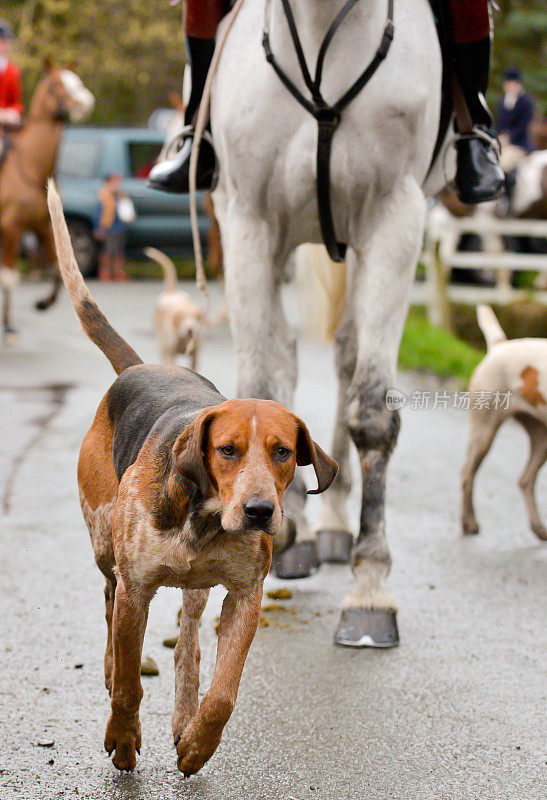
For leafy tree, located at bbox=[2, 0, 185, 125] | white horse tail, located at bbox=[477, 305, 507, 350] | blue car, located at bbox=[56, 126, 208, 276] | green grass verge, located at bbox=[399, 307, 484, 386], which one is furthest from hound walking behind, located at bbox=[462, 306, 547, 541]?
leafy tree, located at bbox=[2, 0, 185, 125]

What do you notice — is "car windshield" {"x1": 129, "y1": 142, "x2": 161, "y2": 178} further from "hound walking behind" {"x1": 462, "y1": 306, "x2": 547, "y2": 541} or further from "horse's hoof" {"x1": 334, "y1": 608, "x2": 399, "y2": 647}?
"horse's hoof" {"x1": 334, "y1": 608, "x2": 399, "y2": 647}

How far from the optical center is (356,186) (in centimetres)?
485

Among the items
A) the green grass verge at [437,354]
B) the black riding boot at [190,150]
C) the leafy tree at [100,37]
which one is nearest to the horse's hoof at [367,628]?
the black riding boot at [190,150]

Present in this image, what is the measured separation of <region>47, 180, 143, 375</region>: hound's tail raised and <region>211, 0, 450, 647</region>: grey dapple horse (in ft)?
3.38

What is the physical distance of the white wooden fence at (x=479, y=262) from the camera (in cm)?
1527

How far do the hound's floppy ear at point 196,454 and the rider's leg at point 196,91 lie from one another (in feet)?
9.03

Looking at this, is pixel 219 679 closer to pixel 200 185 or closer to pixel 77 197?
pixel 200 185

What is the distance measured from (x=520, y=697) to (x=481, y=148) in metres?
2.48

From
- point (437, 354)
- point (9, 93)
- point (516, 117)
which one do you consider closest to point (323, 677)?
point (437, 354)

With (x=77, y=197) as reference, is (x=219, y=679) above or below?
above

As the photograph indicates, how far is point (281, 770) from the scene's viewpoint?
3.52m

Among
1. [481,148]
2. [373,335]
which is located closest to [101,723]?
[373,335]

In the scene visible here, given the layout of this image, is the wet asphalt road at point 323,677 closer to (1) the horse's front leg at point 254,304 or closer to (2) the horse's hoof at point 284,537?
(2) the horse's hoof at point 284,537

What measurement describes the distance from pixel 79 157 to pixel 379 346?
1991 cm
